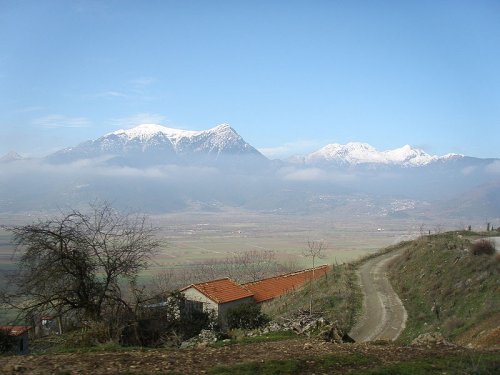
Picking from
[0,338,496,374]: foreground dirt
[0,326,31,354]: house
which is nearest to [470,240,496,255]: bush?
[0,338,496,374]: foreground dirt

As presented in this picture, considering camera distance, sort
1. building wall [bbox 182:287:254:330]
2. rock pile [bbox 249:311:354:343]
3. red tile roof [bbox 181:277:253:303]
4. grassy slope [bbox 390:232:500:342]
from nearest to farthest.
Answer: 1. rock pile [bbox 249:311:354:343]
2. grassy slope [bbox 390:232:500:342]
3. building wall [bbox 182:287:254:330]
4. red tile roof [bbox 181:277:253:303]

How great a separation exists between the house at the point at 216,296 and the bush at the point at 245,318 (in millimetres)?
3386

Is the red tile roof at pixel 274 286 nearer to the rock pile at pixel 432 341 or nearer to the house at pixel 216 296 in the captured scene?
the house at pixel 216 296

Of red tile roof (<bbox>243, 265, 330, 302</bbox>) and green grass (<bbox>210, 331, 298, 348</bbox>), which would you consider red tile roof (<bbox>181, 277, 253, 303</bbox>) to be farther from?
green grass (<bbox>210, 331, 298, 348</bbox>)

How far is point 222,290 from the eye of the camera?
31.8 metres

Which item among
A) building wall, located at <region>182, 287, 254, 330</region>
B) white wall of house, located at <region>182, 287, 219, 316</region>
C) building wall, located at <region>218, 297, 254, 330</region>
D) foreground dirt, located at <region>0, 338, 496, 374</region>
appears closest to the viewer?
foreground dirt, located at <region>0, 338, 496, 374</region>

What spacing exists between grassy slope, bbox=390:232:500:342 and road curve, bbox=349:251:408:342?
0.49 metres

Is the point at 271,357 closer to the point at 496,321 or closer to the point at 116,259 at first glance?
the point at 116,259

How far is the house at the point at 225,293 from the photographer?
28.9 m

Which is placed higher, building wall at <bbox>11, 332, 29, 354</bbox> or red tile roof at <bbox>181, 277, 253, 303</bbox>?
building wall at <bbox>11, 332, 29, 354</bbox>

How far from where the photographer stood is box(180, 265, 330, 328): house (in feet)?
94.7

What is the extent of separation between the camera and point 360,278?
33094 millimetres

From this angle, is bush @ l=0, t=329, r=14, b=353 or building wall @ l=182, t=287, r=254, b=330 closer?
bush @ l=0, t=329, r=14, b=353

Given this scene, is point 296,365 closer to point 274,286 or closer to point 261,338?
point 261,338
